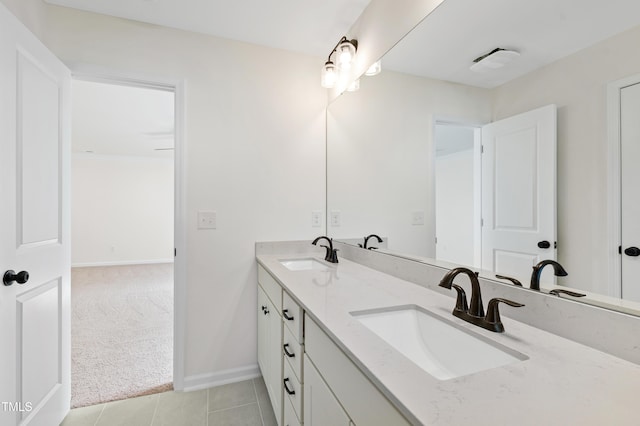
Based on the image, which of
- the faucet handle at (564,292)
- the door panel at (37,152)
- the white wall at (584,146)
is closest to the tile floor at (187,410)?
the door panel at (37,152)

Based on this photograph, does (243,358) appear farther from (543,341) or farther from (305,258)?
(543,341)

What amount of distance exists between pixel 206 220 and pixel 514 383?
189 cm

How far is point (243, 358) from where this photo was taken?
2.13 m

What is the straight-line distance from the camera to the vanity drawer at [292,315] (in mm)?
1168

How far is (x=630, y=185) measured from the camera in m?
0.68

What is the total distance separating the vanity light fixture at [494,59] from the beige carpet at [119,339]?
2537mm

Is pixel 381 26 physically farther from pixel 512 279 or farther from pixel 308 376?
pixel 308 376

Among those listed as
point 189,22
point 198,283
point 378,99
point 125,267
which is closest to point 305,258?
point 198,283

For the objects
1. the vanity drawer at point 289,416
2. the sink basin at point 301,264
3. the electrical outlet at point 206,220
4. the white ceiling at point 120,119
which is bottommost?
the vanity drawer at point 289,416

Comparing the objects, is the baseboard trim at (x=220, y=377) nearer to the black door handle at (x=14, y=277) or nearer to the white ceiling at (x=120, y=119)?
the black door handle at (x=14, y=277)

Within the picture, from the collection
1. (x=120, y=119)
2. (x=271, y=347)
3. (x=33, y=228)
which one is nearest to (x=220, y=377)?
(x=271, y=347)

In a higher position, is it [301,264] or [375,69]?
[375,69]

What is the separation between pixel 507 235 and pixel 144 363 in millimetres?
2641

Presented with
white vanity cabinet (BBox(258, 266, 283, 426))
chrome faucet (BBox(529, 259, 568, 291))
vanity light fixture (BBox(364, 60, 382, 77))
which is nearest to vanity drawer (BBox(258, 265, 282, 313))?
white vanity cabinet (BBox(258, 266, 283, 426))
